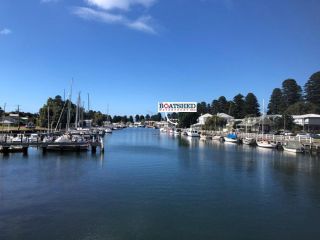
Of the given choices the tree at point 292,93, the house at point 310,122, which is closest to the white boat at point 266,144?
the house at point 310,122

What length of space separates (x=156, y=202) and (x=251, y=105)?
138 metres

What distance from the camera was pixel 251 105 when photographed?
513ft

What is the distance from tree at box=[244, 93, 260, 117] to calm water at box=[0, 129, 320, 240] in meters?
116

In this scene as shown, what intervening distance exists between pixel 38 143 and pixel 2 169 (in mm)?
15551

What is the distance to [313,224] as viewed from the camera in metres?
21.1

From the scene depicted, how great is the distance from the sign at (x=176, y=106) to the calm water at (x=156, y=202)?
4823 inches

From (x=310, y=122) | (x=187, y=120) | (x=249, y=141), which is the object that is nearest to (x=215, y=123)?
(x=310, y=122)

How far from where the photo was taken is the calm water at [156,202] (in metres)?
19.3

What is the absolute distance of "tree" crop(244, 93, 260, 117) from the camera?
156 meters

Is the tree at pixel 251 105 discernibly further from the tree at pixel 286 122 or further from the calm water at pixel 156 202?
the calm water at pixel 156 202

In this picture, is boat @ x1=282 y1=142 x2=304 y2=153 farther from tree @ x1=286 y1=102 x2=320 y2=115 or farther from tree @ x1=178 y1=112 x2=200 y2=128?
tree @ x1=178 y1=112 x2=200 y2=128

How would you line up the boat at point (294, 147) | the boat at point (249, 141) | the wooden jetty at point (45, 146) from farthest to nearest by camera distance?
the boat at point (249, 141)
the boat at point (294, 147)
the wooden jetty at point (45, 146)

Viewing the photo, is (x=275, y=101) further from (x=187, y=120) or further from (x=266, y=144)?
(x=266, y=144)

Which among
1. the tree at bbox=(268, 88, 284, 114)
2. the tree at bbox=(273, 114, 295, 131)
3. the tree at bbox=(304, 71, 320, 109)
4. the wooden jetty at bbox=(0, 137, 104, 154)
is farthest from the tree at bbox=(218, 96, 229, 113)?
the wooden jetty at bbox=(0, 137, 104, 154)
